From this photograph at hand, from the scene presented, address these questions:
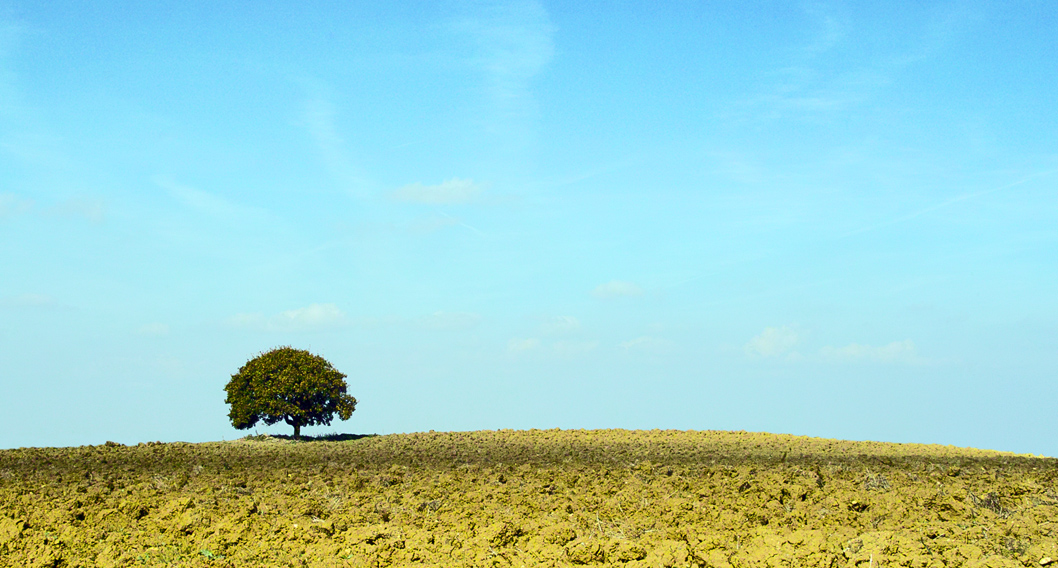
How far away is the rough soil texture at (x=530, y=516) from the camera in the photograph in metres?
13.3

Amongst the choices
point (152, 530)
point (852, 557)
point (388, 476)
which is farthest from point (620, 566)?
point (388, 476)

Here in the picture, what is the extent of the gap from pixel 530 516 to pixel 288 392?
105 ft

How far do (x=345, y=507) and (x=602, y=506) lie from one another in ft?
17.7

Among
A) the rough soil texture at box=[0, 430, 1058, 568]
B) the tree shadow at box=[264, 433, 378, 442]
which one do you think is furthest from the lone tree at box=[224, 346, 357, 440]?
the rough soil texture at box=[0, 430, 1058, 568]

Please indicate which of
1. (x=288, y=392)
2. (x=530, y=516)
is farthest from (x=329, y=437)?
(x=530, y=516)

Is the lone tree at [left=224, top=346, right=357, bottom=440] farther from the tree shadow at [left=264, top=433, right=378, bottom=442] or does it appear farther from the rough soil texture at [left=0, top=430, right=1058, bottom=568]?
the rough soil texture at [left=0, top=430, right=1058, bottom=568]

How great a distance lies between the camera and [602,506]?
17.6 meters

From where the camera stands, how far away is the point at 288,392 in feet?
150

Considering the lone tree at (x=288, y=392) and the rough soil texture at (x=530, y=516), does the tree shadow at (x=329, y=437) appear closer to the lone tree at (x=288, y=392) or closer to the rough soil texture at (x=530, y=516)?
the lone tree at (x=288, y=392)

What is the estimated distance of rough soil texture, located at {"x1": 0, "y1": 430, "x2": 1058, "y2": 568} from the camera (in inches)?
522

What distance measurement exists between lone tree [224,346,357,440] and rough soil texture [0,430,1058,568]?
18249mm

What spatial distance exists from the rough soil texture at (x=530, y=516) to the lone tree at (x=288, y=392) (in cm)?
1825

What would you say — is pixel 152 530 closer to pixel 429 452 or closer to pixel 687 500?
pixel 687 500

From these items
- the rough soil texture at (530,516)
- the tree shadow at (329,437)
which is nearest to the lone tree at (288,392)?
the tree shadow at (329,437)
